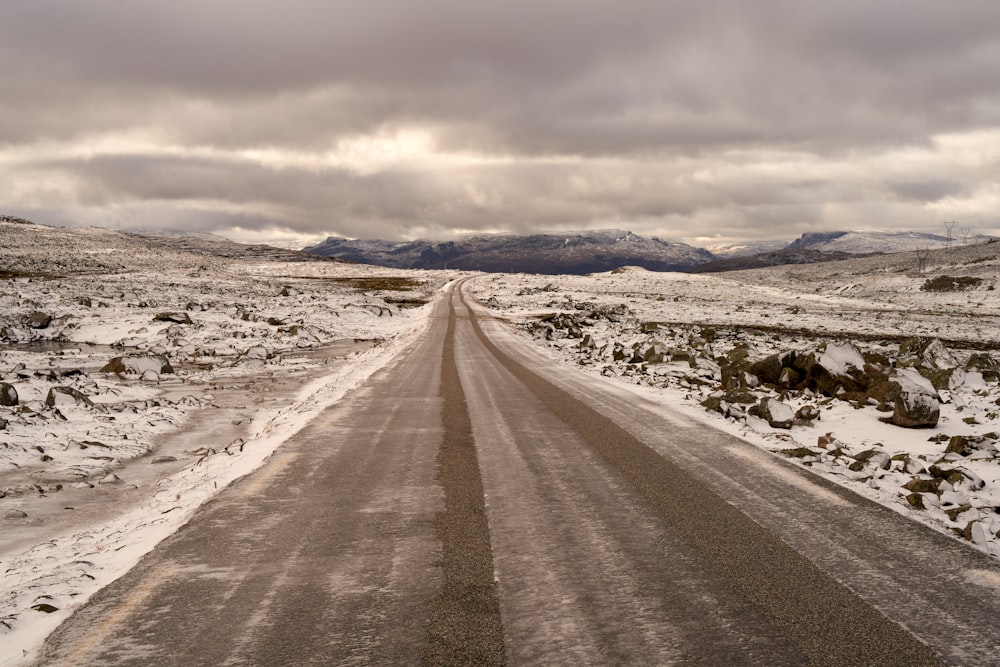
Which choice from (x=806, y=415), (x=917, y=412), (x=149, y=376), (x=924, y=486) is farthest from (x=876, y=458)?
(x=149, y=376)

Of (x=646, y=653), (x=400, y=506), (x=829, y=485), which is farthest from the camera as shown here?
(x=829, y=485)

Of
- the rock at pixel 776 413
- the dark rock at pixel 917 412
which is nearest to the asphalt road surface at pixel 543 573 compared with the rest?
the rock at pixel 776 413

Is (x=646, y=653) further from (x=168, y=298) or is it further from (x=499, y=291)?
(x=499, y=291)

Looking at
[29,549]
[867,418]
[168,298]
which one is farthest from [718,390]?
[168,298]

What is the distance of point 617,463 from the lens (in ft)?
26.5

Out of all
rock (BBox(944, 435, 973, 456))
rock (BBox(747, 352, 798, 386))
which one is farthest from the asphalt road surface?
rock (BBox(747, 352, 798, 386))

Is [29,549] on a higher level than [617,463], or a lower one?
lower

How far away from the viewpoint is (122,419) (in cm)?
1150

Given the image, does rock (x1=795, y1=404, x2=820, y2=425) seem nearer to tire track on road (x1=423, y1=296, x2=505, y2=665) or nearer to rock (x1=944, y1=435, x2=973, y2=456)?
rock (x1=944, y1=435, x2=973, y2=456)

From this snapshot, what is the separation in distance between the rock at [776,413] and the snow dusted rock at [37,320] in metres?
33.7

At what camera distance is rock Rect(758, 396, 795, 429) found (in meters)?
10.7

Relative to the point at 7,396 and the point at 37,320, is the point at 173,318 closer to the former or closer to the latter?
the point at 37,320

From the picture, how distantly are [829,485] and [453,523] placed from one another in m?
4.67

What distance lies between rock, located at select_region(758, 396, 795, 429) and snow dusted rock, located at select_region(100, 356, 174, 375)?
1727 centimetres
